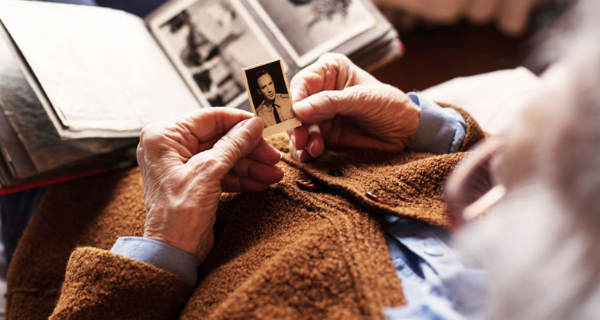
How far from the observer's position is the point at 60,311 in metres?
0.66

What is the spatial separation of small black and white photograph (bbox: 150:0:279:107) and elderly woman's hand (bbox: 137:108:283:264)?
1.24ft

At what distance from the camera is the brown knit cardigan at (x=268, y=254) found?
0.58 metres

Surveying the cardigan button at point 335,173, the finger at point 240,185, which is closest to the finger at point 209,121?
the finger at point 240,185

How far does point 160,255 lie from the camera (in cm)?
67

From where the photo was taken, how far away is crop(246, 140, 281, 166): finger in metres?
0.80

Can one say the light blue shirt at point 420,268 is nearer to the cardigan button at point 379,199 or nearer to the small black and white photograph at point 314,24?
the cardigan button at point 379,199

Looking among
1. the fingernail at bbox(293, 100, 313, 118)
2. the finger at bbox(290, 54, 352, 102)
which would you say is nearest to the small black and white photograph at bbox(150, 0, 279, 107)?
the finger at bbox(290, 54, 352, 102)

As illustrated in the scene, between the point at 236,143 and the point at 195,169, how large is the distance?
0.10 meters

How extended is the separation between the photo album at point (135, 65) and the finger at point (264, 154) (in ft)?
0.15

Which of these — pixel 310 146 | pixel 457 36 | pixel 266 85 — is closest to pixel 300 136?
pixel 310 146

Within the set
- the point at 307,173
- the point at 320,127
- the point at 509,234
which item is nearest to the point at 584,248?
the point at 509,234

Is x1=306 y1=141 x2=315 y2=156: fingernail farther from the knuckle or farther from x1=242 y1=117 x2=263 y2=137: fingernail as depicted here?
the knuckle

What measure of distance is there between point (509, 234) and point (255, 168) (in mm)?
516

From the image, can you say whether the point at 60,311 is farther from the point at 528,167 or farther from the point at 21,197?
the point at 528,167
